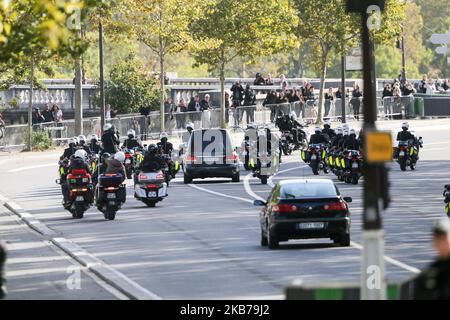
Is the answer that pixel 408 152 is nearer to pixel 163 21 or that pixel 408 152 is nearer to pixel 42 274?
pixel 163 21

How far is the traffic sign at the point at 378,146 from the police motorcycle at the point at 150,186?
23.9 metres

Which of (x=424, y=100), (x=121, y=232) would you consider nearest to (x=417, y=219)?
(x=121, y=232)

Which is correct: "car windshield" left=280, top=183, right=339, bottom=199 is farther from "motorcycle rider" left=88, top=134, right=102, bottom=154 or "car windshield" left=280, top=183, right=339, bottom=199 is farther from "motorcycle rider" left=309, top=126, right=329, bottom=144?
"motorcycle rider" left=309, top=126, right=329, bottom=144

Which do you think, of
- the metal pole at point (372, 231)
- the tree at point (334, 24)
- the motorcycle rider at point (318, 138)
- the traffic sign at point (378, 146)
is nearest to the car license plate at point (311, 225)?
the metal pole at point (372, 231)

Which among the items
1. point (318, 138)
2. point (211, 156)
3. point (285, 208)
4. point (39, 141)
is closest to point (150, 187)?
point (211, 156)

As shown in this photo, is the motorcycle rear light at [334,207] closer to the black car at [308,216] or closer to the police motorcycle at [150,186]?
the black car at [308,216]

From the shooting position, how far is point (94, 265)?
26.8 m

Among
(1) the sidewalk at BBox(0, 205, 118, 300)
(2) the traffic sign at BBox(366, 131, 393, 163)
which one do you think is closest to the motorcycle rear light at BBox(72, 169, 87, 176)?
(1) the sidewalk at BBox(0, 205, 118, 300)

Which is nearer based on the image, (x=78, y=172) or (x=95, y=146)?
(x=78, y=172)

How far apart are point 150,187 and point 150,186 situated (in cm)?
4

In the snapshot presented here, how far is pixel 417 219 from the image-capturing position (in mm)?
35062
